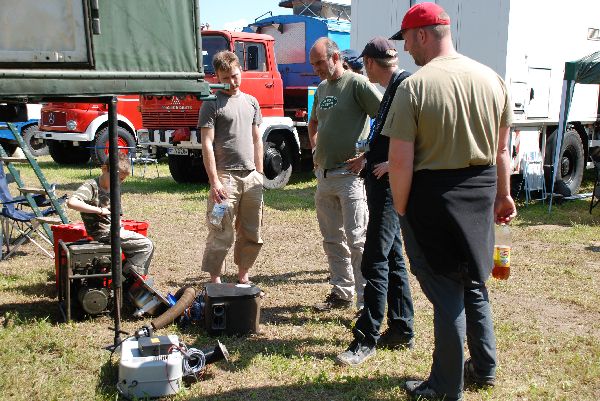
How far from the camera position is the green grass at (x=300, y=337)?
11.4 ft

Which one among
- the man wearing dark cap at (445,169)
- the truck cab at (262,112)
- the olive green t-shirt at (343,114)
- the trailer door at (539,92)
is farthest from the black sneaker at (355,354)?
the truck cab at (262,112)

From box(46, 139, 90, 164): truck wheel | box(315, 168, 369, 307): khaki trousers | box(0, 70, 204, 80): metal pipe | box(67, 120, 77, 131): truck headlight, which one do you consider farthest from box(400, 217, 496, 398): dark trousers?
box(46, 139, 90, 164): truck wheel

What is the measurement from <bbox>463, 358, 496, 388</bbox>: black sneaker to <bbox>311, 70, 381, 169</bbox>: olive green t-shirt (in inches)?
64.8

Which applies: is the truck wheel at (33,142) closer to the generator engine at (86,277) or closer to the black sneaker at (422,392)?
the generator engine at (86,277)

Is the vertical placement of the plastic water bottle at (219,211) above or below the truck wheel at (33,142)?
above

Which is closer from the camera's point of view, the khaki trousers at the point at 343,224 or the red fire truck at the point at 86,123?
the khaki trousers at the point at 343,224

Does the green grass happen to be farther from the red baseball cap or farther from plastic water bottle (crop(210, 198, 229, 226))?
the red baseball cap

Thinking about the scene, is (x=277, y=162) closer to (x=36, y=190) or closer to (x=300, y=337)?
(x=36, y=190)

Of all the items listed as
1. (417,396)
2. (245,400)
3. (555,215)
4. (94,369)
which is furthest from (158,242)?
(555,215)

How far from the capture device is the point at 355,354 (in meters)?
3.74

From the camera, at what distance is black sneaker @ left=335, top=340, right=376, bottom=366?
3715 mm

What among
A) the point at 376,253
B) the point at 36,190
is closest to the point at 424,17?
the point at 376,253

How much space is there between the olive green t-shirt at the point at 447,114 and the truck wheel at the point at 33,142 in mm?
13867

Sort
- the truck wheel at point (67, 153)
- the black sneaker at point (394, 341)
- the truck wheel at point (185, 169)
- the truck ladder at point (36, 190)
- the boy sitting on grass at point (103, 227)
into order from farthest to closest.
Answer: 1. the truck wheel at point (67, 153)
2. the truck wheel at point (185, 169)
3. the truck ladder at point (36, 190)
4. the boy sitting on grass at point (103, 227)
5. the black sneaker at point (394, 341)
